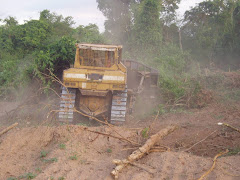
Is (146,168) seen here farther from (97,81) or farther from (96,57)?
(96,57)

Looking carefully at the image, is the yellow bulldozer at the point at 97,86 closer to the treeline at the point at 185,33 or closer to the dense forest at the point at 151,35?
the dense forest at the point at 151,35

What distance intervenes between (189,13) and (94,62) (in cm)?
2006

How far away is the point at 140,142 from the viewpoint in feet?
18.8

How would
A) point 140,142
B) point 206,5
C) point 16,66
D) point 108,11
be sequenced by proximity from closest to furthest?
point 140,142 → point 16,66 → point 206,5 → point 108,11

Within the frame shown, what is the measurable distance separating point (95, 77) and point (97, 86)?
27 centimetres

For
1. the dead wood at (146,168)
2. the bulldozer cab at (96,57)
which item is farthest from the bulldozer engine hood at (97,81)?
the dead wood at (146,168)

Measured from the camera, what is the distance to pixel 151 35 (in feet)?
77.4

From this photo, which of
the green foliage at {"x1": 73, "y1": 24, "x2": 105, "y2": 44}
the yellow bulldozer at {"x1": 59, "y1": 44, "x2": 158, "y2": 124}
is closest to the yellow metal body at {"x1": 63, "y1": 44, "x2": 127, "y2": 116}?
the yellow bulldozer at {"x1": 59, "y1": 44, "x2": 158, "y2": 124}

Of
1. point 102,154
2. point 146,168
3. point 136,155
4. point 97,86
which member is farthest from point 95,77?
point 146,168

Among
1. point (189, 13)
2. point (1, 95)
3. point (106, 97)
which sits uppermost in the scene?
point (189, 13)

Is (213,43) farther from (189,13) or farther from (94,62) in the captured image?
(94,62)

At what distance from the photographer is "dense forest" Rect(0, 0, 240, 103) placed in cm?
1650

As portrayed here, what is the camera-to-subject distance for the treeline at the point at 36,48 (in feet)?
37.1

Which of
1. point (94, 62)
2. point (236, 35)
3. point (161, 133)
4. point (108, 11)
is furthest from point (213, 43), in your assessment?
point (161, 133)
